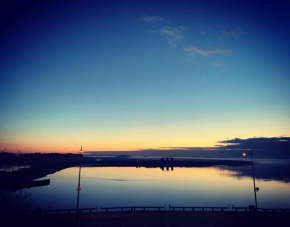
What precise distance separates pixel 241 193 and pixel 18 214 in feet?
240

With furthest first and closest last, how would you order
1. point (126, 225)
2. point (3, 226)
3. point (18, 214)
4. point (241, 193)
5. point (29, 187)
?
point (29, 187), point (241, 193), point (126, 225), point (18, 214), point (3, 226)

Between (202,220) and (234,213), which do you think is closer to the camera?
(202,220)

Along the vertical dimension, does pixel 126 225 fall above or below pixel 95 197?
above

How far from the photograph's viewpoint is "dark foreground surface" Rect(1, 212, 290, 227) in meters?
26.2

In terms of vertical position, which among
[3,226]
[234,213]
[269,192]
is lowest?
[269,192]

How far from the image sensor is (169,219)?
2867cm

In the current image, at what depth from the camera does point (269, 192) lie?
6969 centimetres

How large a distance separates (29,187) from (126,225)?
68782 millimetres

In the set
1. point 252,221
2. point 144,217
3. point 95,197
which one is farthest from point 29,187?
point 252,221

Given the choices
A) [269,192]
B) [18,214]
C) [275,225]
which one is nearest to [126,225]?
[18,214]

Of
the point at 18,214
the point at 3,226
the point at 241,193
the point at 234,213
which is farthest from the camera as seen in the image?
the point at 241,193

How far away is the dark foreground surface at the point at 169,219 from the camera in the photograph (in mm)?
26203

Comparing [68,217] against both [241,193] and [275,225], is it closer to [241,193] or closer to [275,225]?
[275,225]

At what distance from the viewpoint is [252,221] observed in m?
27.9
